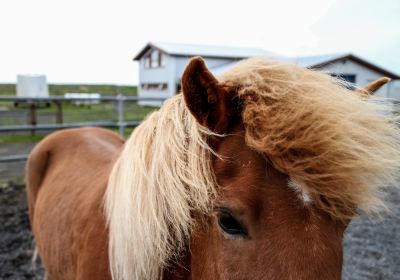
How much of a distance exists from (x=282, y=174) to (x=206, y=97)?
0.38m

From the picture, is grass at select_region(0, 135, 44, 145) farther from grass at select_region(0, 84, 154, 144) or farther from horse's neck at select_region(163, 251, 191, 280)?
horse's neck at select_region(163, 251, 191, 280)

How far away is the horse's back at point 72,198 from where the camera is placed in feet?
5.75

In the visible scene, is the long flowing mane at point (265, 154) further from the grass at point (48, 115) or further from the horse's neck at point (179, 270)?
the grass at point (48, 115)

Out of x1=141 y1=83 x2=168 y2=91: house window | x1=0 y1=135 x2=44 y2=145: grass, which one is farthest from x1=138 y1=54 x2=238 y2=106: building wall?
x1=0 y1=135 x2=44 y2=145: grass

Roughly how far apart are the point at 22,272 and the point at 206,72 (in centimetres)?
354

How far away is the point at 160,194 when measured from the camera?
4.35 ft

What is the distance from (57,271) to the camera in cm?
234

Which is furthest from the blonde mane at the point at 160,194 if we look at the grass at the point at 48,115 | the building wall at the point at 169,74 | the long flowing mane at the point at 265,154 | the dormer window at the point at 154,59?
the dormer window at the point at 154,59

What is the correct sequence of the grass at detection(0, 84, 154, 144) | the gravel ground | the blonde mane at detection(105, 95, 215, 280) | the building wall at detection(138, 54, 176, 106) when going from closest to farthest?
the blonde mane at detection(105, 95, 215, 280)
the gravel ground
the grass at detection(0, 84, 154, 144)
the building wall at detection(138, 54, 176, 106)

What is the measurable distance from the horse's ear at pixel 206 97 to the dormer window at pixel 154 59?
2369 centimetres

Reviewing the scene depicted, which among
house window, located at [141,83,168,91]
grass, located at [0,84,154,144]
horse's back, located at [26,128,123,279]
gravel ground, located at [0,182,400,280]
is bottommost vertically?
gravel ground, located at [0,182,400,280]

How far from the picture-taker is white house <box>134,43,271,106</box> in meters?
22.7

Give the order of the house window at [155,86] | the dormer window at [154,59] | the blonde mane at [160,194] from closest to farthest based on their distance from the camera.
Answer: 1. the blonde mane at [160,194]
2. the house window at [155,86]
3. the dormer window at [154,59]

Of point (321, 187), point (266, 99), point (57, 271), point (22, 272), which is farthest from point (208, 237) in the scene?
point (22, 272)
